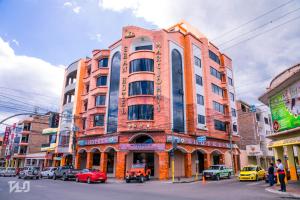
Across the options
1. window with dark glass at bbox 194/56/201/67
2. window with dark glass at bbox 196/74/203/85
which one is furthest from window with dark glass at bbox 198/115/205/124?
window with dark glass at bbox 194/56/201/67

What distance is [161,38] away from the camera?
34.2 metres

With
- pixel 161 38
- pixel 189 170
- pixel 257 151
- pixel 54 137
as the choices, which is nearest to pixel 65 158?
pixel 54 137


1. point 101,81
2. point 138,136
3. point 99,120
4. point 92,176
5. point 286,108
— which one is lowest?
point 92,176

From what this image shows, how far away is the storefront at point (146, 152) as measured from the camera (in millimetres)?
29250

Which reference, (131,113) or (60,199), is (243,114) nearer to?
(131,113)

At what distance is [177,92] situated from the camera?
1346 inches

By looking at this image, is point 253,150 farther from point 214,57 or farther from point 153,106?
point 153,106

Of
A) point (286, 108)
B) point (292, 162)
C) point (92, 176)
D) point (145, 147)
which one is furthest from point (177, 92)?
point (292, 162)

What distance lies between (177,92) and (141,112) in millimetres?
6978

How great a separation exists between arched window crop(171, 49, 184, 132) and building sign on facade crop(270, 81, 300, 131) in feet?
42.7

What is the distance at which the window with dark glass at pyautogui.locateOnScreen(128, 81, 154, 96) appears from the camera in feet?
103

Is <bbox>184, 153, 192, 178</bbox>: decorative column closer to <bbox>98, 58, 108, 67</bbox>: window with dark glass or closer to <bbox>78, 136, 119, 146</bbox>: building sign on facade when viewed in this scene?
<bbox>78, 136, 119, 146</bbox>: building sign on facade

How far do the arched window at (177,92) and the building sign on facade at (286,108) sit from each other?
1301 cm

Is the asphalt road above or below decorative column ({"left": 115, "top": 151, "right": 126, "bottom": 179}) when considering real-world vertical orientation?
below
